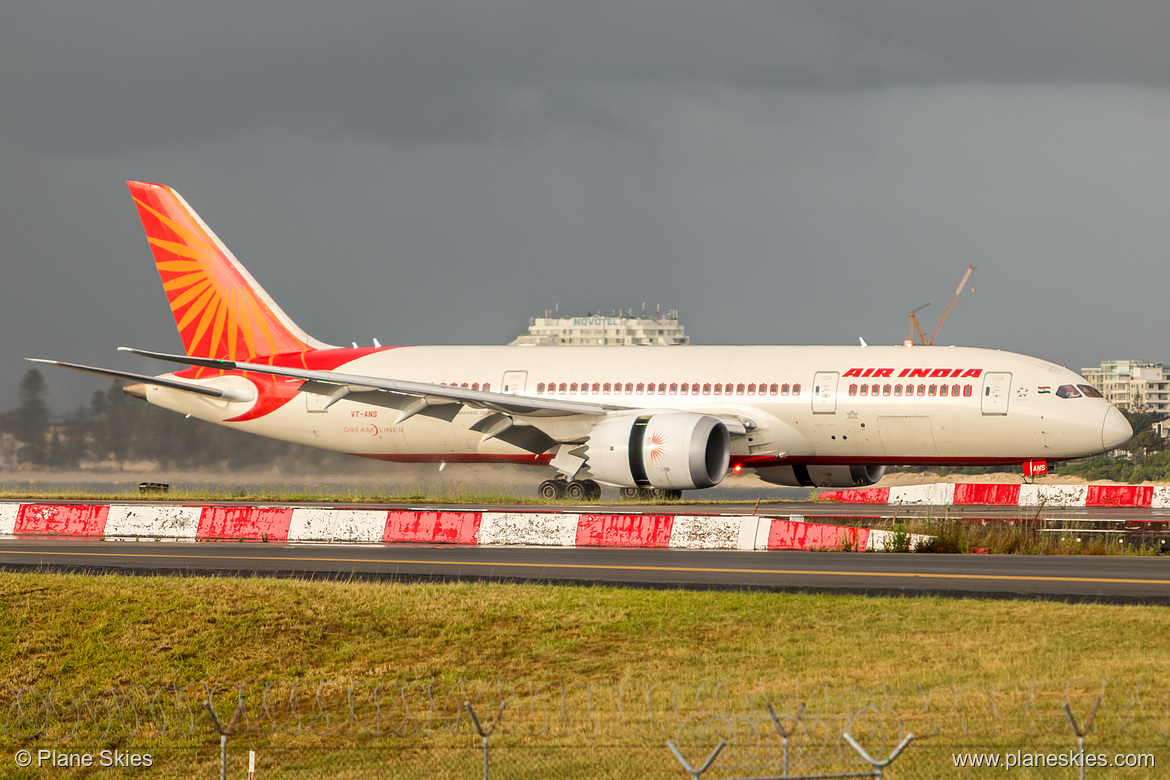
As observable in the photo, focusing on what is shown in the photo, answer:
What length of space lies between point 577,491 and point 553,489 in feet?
2.54

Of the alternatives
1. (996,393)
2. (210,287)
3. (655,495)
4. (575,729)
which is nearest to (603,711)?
(575,729)

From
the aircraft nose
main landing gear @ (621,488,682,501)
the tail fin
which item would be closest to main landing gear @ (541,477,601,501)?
main landing gear @ (621,488,682,501)

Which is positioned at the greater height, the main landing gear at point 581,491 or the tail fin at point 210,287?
the tail fin at point 210,287

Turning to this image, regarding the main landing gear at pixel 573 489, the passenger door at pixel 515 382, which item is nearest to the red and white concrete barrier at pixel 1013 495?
the main landing gear at pixel 573 489

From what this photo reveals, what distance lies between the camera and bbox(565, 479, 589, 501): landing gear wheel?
33.9 metres

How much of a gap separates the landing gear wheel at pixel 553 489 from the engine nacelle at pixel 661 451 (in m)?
3.82

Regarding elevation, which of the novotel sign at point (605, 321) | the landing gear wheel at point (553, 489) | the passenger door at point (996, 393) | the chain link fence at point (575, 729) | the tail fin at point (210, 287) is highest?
the novotel sign at point (605, 321)

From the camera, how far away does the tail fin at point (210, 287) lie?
124 feet

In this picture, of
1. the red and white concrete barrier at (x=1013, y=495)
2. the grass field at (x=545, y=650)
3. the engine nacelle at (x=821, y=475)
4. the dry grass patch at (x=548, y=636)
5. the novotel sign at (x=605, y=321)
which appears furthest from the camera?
the novotel sign at (x=605, y=321)

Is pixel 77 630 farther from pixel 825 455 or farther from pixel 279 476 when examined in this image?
pixel 279 476

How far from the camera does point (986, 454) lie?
30641 mm

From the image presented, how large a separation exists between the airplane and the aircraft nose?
4cm

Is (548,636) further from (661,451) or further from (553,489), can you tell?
(553,489)

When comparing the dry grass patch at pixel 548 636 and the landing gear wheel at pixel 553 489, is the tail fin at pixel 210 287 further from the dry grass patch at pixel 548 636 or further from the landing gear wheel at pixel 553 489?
the dry grass patch at pixel 548 636
